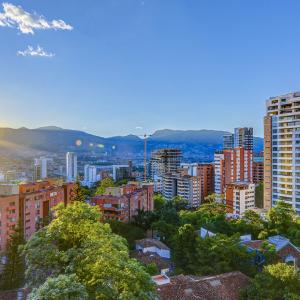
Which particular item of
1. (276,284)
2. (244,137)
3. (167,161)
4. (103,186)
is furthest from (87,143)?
(276,284)

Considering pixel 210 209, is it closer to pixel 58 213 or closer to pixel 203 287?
A: pixel 203 287

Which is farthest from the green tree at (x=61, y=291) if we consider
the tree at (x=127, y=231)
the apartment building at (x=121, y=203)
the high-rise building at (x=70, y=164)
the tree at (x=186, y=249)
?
the high-rise building at (x=70, y=164)

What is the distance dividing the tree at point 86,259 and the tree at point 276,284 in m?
5.45

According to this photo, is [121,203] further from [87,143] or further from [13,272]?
[87,143]

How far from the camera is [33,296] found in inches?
230

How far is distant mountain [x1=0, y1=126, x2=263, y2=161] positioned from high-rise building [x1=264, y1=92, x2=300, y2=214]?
7438cm

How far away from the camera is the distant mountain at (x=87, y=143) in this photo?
103 m

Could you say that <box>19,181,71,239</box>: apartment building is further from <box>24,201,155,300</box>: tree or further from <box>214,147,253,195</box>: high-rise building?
<box>214,147,253,195</box>: high-rise building

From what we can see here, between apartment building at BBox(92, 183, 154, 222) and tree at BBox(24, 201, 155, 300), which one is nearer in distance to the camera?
tree at BBox(24, 201, 155, 300)

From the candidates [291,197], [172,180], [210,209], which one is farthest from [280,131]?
[172,180]

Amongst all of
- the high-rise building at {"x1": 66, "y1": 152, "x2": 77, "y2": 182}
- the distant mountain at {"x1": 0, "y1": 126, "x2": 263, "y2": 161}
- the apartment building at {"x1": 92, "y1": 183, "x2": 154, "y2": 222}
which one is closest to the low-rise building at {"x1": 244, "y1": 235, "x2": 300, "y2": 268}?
the apartment building at {"x1": 92, "y1": 183, "x2": 154, "y2": 222}

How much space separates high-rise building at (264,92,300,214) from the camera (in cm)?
3312

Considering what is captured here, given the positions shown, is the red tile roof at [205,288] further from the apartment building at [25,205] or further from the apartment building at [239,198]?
the apartment building at [239,198]

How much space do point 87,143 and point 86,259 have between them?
12604cm
